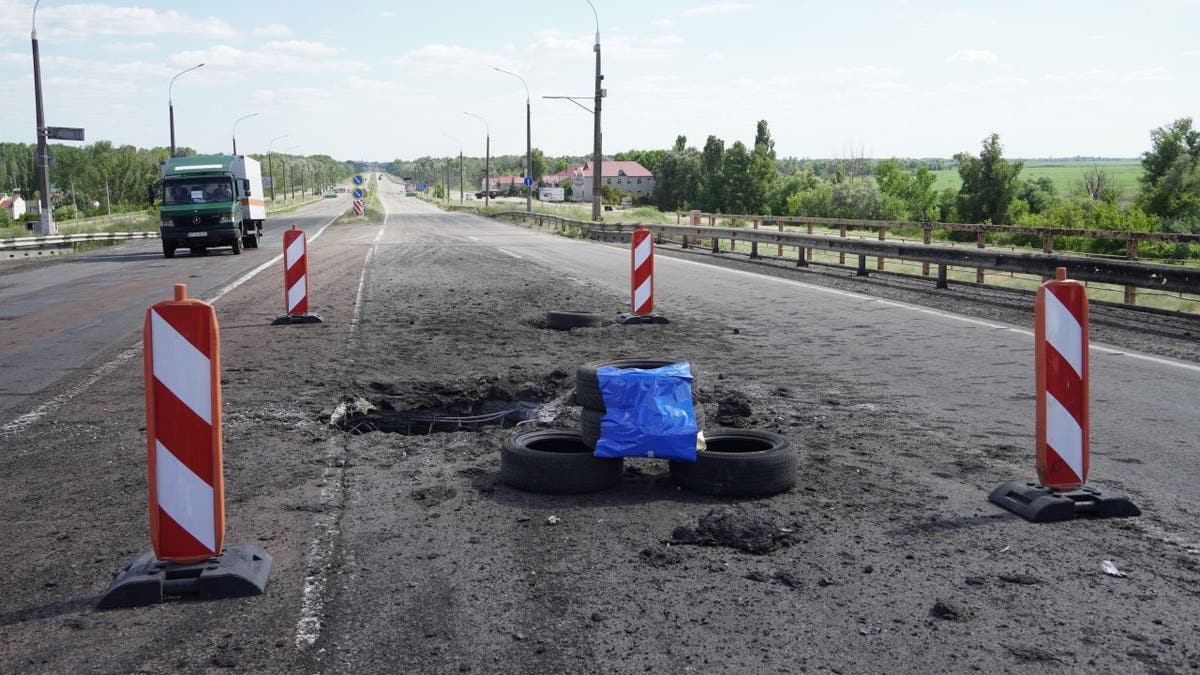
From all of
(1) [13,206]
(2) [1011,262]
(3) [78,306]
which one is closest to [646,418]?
(2) [1011,262]

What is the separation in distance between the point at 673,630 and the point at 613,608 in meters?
0.30

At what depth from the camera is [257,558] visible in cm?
443

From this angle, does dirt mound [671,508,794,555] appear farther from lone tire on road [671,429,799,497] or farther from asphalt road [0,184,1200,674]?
lone tire on road [671,429,799,497]

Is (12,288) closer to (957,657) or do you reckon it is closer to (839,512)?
(839,512)

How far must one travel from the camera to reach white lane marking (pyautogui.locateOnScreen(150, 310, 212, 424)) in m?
4.23

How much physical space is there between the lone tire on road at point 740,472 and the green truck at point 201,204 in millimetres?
27427

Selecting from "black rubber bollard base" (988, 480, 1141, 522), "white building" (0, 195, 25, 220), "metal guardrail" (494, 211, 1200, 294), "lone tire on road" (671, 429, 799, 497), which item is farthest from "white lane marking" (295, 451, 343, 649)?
"white building" (0, 195, 25, 220)

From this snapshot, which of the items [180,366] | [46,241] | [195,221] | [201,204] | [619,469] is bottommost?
[619,469]

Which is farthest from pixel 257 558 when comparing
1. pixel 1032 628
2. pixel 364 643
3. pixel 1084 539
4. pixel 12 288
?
pixel 12 288

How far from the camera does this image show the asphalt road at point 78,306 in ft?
32.1

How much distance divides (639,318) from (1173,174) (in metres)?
75.8

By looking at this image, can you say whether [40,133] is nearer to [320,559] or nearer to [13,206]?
[320,559]

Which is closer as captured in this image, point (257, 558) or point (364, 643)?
point (364, 643)

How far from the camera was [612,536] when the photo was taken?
4.87 meters
